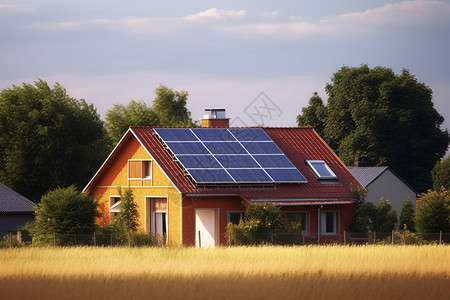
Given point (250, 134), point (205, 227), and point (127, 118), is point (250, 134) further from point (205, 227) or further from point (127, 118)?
point (127, 118)

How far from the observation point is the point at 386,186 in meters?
66.8

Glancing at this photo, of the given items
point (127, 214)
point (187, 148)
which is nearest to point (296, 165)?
point (187, 148)

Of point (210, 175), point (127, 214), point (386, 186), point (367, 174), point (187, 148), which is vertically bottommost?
point (127, 214)

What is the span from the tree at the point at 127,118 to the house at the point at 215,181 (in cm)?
3452

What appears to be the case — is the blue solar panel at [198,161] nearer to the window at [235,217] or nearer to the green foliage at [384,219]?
the window at [235,217]

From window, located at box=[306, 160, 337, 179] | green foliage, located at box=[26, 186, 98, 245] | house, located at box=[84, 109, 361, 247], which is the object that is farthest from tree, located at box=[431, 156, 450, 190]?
green foliage, located at box=[26, 186, 98, 245]

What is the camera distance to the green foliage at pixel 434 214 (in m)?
51.2

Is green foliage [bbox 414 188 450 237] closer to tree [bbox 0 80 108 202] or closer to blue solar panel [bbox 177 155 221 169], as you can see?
blue solar panel [bbox 177 155 221 169]

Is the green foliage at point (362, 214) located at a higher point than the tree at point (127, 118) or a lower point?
lower

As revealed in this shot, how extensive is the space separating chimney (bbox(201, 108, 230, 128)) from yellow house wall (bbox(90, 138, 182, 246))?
6054mm

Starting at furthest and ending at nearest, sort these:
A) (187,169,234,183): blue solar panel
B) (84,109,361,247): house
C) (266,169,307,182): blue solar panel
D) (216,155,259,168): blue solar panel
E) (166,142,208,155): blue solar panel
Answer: (266,169,307,182): blue solar panel, (216,155,259,168): blue solar panel, (166,142,208,155): blue solar panel, (84,109,361,247): house, (187,169,234,183): blue solar panel

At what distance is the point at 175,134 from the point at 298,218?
751cm

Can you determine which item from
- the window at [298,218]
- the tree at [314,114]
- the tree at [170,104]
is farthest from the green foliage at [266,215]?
the tree at [314,114]

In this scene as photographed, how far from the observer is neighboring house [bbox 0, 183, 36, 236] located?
64.9m
